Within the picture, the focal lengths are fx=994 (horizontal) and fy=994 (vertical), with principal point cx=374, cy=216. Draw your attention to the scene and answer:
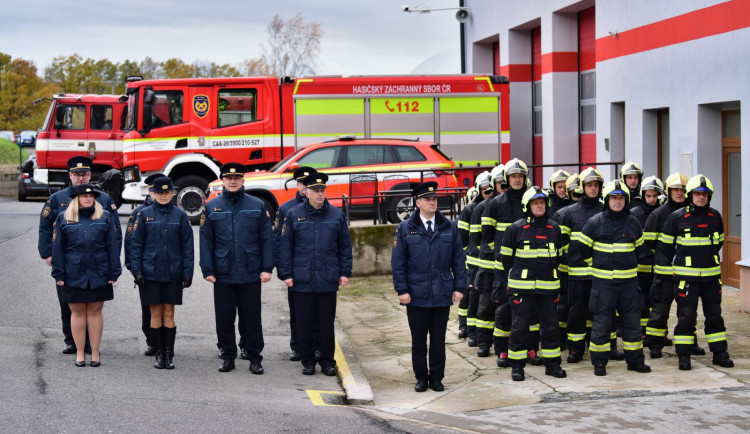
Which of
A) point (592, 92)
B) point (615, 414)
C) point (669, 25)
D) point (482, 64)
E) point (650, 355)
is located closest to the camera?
point (615, 414)

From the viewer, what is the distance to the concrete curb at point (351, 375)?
8.38 meters

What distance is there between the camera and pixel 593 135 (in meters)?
21.4

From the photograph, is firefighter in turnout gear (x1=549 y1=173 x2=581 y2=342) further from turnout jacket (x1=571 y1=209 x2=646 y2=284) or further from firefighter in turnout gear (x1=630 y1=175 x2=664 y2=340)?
firefighter in turnout gear (x1=630 y1=175 x2=664 y2=340)

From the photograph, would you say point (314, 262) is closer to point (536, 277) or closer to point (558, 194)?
point (536, 277)

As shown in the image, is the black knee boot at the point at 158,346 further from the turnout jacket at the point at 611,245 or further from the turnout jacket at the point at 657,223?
the turnout jacket at the point at 657,223

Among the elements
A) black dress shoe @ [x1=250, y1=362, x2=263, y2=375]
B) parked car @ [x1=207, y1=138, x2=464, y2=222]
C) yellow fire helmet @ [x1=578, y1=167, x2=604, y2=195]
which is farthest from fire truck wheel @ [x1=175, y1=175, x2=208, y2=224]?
yellow fire helmet @ [x1=578, y1=167, x2=604, y2=195]

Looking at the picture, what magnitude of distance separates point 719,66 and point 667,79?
1.64 metres

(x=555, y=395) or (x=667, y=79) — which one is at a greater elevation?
(x=667, y=79)

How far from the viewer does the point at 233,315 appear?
9.32 metres

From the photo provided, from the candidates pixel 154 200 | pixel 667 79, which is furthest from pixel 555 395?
pixel 667 79

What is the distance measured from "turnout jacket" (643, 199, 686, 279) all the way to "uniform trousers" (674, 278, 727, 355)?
37 cm

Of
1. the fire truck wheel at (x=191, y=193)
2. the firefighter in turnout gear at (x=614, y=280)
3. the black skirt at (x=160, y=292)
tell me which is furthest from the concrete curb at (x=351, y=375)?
the fire truck wheel at (x=191, y=193)

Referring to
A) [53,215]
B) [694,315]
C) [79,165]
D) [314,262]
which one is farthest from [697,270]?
[53,215]

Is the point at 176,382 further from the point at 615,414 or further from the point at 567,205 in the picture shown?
the point at 567,205
